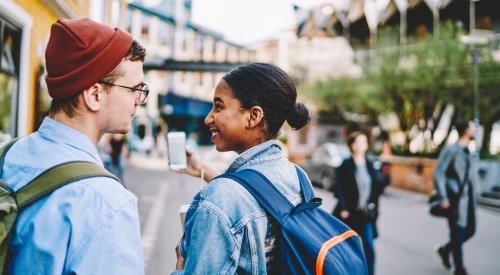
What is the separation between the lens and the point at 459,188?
19.9ft

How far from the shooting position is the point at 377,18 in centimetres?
3325

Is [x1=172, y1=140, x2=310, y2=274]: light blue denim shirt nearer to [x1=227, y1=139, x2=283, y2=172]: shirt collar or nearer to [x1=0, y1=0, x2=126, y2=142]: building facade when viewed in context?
[x1=227, y1=139, x2=283, y2=172]: shirt collar

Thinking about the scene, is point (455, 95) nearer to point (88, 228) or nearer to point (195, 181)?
point (195, 181)

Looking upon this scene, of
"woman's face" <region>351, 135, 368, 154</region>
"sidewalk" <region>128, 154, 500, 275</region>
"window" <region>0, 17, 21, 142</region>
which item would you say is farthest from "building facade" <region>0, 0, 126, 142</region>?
"woman's face" <region>351, 135, 368, 154</region>

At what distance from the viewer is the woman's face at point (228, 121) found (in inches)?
71.3

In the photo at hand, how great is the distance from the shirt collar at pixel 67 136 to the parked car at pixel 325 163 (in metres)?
15.5

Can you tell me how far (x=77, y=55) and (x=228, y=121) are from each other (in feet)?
2.18

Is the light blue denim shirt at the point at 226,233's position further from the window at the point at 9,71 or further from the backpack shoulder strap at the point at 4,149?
the window at the point at 9,71

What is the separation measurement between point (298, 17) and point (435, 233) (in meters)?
31.5

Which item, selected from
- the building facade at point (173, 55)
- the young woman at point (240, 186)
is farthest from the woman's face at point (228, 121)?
the building facade at point (173, 55)

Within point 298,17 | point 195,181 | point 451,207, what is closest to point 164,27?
point 298,17

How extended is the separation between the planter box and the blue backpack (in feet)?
50.9

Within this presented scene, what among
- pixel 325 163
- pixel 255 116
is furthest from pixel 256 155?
pixel 325 163

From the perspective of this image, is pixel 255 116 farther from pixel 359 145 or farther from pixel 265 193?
pixel 359 145
